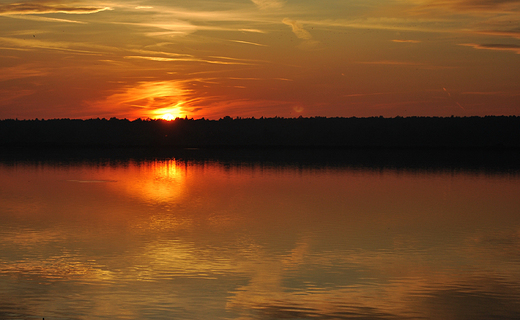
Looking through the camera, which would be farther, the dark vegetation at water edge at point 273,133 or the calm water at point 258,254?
the dark vegetation at water edge at point 273,133

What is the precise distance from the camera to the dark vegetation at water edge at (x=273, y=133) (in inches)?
3875

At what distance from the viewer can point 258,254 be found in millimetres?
13031

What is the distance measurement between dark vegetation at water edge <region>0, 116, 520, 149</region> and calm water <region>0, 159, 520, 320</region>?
70.3m

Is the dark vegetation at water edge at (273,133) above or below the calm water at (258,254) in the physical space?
above

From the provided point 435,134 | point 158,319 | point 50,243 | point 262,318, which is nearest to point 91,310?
point 158,319

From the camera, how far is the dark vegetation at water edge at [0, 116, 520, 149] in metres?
98.4

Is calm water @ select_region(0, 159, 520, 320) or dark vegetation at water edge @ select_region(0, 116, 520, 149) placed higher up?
dark vegetation at water edge @ select_region(0, 116, 520, 149)

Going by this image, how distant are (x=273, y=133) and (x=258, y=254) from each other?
105895mm

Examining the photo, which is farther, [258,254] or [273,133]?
[273,133]

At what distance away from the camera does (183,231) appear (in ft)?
51.7

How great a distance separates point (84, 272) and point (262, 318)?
12.9 ft

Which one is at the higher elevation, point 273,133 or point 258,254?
point 273,133

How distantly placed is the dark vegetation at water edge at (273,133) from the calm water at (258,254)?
70.3m

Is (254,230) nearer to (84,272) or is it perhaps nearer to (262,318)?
(84,272)
